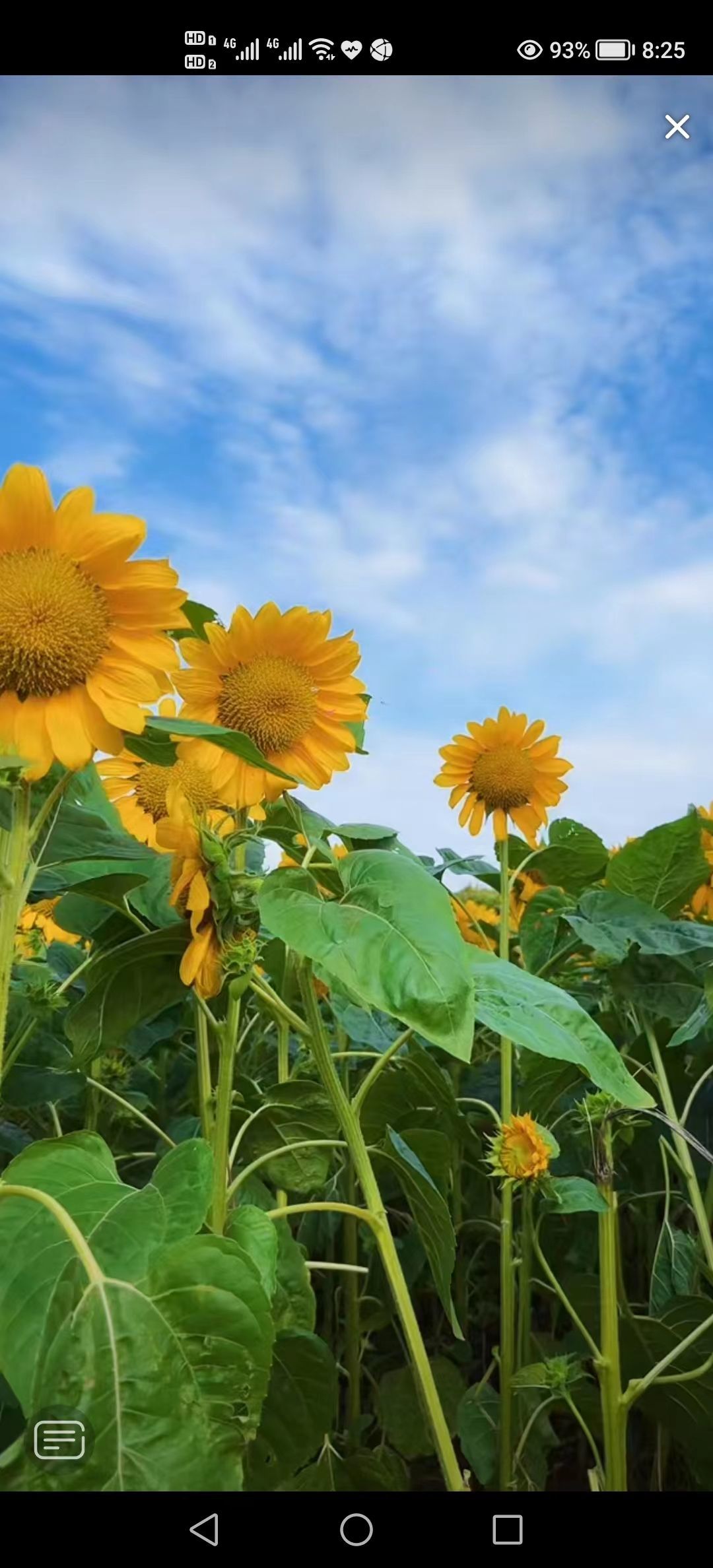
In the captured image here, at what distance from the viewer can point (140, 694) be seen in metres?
0.61

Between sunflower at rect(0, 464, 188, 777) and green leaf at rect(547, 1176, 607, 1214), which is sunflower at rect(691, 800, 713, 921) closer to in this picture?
green leaf at rect(547, 1176, 607, 1214)

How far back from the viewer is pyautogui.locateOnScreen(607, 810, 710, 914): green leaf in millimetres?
1092

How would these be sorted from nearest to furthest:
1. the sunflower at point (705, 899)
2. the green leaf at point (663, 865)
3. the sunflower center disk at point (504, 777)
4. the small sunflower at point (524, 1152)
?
the small sunflower at point (524, 1152), the green leaf at point (663, 865), the sunflower center disk at point (504, 777), the sunflower at point (705, 899)

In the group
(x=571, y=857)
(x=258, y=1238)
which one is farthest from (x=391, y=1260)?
(x=571, y=857)

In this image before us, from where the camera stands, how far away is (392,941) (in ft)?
1.87

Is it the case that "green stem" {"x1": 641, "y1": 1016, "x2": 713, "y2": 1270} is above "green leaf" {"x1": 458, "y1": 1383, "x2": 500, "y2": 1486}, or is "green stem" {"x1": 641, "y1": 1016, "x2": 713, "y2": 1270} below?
above

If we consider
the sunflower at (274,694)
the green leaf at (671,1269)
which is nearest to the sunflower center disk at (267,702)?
the sunflower at (274,694)

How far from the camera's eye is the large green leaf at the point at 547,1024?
58 cm

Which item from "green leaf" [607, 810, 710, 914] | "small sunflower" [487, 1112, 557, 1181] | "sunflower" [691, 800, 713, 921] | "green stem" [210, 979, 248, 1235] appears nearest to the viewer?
"green stem" [210, 979, 248, 1235]

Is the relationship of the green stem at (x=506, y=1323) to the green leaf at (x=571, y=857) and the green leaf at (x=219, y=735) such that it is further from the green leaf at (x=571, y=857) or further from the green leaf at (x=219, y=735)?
the green leaf at (x=219, y=735)

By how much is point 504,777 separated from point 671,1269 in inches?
19.9

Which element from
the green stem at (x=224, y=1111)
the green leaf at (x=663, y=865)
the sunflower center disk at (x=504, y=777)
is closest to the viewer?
the green stem at (x=224, y=1111)
